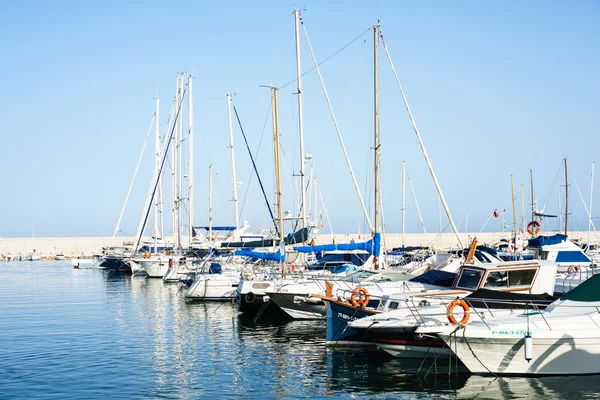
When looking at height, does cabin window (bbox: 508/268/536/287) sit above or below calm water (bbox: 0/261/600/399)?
above

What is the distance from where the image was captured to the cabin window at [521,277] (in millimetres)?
22188

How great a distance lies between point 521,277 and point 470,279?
5.00 feet

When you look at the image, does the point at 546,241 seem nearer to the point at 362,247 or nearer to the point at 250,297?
the point at 362,247

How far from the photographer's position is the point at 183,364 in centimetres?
2097

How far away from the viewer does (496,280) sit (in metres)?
22.2

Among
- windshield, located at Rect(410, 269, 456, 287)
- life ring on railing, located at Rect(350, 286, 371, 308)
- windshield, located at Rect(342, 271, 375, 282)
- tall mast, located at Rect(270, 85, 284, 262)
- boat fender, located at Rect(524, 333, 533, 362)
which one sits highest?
tall mast, located at Rect(270, 85, 284, 262)

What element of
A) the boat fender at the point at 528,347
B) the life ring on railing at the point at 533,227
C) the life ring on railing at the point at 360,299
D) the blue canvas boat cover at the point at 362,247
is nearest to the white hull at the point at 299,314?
the blue canvas boat cover at the point at 362,247

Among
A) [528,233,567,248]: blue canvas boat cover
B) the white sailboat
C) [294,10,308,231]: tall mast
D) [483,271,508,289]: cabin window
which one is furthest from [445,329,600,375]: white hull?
[528,233,567,248]: blue canvas boat cover

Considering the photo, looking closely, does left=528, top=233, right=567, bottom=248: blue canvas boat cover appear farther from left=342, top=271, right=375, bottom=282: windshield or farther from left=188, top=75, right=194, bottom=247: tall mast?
left=188, top=75, right=194, bottom=247: tall mast

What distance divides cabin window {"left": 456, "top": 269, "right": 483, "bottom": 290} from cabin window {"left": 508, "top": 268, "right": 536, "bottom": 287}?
923 millimetres

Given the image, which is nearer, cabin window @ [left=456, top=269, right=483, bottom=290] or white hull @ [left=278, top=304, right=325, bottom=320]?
cabin window @ [left=456, top=269, right=483, bottom=290]

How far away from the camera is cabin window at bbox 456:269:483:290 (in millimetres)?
22406

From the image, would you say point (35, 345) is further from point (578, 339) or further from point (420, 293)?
point (578, 339)

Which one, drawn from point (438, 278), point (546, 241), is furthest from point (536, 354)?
point (546, 241)
